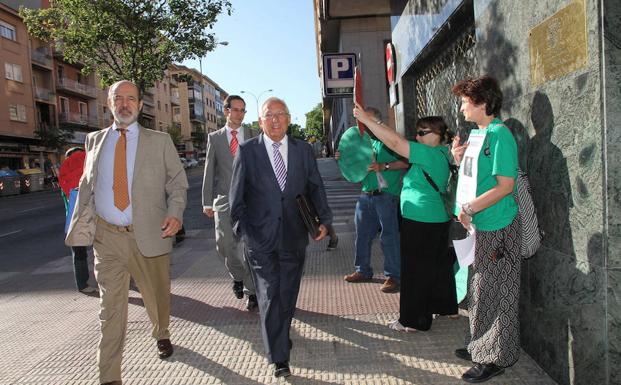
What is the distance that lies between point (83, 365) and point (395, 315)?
2.50m

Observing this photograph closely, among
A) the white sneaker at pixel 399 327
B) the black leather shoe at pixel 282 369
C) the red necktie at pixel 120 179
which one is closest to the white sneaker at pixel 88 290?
the red necktie at pixel 120 179

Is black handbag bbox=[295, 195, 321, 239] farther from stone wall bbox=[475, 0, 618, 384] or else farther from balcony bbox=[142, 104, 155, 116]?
balcony bbox=[142, 104, 155, 116]

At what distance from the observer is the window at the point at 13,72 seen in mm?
35844

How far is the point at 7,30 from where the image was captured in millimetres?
36375

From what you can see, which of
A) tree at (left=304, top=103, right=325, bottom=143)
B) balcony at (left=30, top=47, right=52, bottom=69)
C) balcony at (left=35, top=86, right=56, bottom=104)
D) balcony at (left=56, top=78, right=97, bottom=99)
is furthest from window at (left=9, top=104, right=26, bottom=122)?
tree at (left=304, top=103, right=325, bottom=143)

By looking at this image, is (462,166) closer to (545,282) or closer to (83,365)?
(545,282)

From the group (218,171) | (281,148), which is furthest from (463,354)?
(218,171)

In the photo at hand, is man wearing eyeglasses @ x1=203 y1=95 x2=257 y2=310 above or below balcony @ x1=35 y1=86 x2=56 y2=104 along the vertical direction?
below

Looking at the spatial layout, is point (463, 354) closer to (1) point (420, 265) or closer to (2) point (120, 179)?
(1) point (420, 265)

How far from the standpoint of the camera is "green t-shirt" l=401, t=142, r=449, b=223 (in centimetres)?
362

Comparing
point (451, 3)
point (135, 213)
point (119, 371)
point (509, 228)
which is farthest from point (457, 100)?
point (119, 371)

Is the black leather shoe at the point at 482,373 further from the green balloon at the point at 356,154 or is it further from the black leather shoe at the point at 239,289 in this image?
the black leather shoe at the point at 239,289

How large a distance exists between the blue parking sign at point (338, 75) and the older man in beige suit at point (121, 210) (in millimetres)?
4623

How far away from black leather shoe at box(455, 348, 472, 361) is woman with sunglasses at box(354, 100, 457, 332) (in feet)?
1.47
